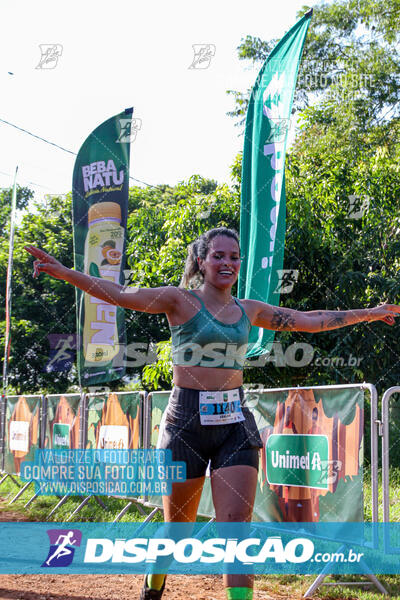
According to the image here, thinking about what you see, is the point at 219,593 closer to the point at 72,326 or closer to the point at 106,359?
the point at 106,359

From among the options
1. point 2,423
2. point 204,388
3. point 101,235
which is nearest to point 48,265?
point 204,388

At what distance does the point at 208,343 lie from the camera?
10.6 ft

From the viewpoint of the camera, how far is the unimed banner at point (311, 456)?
4770 millimetres

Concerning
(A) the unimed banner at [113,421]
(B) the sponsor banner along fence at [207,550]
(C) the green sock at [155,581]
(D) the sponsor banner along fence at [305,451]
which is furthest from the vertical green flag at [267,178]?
(C) the green sock at [155,581]

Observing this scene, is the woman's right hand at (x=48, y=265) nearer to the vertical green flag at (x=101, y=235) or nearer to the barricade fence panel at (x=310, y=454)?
the barricade fence panel at (x=310, y=454)

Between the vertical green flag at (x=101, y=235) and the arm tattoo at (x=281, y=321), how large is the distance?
225 inches

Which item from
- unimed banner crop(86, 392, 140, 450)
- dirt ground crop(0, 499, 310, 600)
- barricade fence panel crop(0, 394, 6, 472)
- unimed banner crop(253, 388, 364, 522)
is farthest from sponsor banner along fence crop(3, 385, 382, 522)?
barricade fence panel crop(0, 394, 6, 472)

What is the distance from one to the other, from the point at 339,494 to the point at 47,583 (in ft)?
7.59

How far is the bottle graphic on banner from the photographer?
30.7 feet

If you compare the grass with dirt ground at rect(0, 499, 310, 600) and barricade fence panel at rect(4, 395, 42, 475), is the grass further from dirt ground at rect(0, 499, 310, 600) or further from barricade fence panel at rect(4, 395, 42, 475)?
barricade fence panel at rect(4, 395, 42, 475)

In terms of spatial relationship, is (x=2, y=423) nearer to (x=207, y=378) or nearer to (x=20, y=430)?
(x=20, y=430)

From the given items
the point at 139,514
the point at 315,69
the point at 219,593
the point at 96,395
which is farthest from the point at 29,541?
the point at 315,69

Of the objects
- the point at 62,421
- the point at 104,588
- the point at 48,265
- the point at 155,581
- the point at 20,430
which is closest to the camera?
the point at 48,265

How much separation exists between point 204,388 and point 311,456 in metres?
2.16
